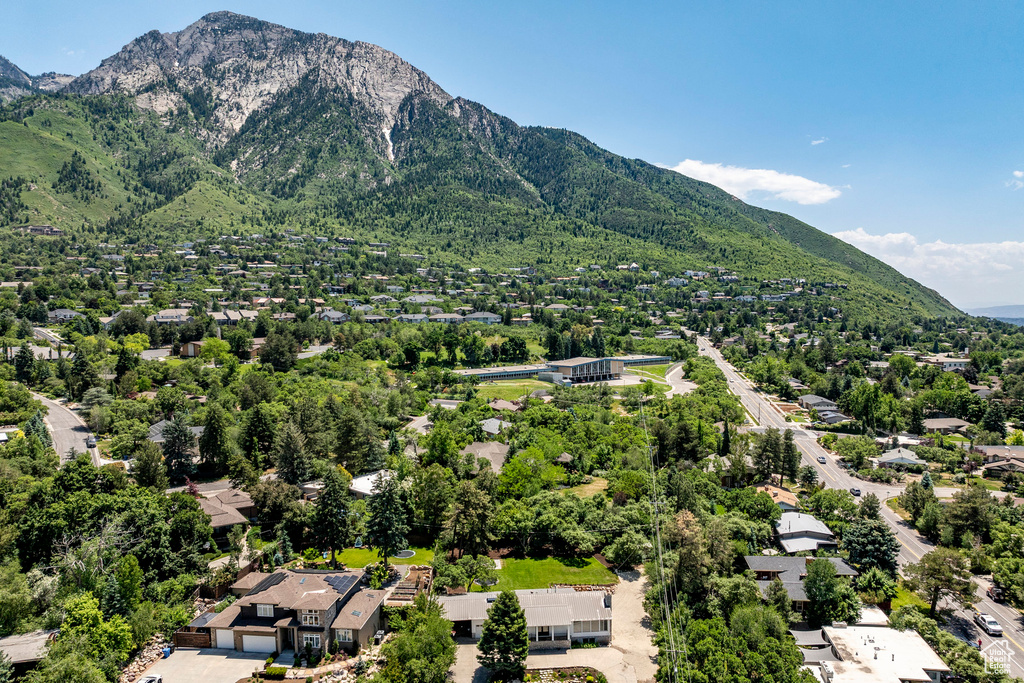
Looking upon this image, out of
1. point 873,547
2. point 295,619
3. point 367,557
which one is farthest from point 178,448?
point 873,547

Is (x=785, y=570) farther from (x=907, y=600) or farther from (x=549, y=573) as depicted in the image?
(x=549, y=573)

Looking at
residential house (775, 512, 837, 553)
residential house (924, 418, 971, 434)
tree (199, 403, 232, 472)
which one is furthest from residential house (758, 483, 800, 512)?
tree (199, 403, 232, 472)

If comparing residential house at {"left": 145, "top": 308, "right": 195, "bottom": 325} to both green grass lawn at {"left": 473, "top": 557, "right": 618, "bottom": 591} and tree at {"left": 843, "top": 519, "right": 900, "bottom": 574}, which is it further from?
tree at {"left": 843, "top": 519, "right": 900, "bottom": 574}

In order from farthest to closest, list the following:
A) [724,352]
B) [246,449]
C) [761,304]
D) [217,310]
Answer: [761,304], [724,352], [217,310], [246,449]

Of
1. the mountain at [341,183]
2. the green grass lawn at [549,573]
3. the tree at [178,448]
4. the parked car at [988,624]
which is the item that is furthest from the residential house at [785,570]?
the mountain at [341,183]

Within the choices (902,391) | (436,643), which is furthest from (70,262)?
(902,391)

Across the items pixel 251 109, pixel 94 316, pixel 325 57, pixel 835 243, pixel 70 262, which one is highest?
pixel 325 57

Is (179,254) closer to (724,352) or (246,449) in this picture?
(246,449)

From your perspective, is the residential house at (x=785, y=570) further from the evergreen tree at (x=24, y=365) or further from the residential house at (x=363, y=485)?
the evergreen tree at (x=24, y=365)
